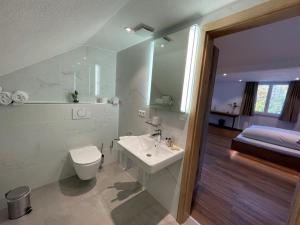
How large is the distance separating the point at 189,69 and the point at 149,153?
3.64 ft

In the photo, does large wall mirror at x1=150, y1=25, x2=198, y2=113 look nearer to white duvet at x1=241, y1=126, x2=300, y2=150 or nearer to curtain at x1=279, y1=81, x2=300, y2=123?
white duvet at x1=241, y1=126, x2=300, y2=150

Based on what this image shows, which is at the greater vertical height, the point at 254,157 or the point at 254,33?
the point at 254,33

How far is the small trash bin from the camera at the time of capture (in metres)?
1.49

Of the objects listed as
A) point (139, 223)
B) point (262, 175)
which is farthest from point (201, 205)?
point (262, 175)

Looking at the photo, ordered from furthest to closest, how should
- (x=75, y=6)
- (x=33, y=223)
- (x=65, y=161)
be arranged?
1. (x=65, y=161)
2. (x=33, y=223)
3. (x=75, y=6)

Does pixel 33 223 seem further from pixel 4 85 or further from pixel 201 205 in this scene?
pixel 201 205

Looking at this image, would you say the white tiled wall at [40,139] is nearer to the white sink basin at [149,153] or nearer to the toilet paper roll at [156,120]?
the white sink basin at [149,153]

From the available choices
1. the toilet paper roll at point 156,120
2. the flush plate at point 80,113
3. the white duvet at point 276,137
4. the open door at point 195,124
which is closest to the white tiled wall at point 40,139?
the flush plate at point 80,113

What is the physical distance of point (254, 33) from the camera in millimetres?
1614

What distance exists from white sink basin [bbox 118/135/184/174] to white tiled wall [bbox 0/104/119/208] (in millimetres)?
964

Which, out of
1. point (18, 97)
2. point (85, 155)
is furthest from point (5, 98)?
point (85, 155)

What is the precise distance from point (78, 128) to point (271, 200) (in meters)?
3.24

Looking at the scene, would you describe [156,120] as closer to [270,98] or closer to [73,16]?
[73,16]

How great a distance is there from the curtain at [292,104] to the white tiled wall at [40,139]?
639cm
